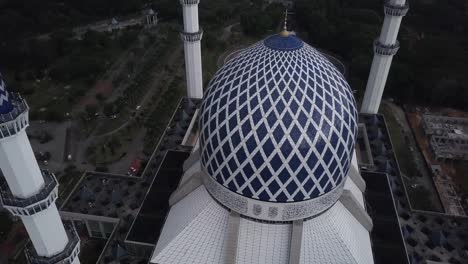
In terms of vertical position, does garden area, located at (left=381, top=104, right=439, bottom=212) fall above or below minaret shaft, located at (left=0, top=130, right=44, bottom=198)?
below

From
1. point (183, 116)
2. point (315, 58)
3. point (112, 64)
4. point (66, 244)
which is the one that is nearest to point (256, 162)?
point (315, 58)

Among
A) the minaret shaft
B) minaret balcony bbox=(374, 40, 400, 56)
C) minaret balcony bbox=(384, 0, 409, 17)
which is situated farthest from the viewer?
minaret balcony bbox=(374, 40, 400, 56)

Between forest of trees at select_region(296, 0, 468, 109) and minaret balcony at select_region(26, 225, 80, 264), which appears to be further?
forest of trees at select_region(296, 0, 468, 109)

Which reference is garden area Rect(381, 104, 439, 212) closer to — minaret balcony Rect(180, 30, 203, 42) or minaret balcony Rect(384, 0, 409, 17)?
minaret balcony Rect(384, 0, 409, 17)

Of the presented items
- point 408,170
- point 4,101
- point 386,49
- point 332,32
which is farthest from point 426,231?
point 332,32

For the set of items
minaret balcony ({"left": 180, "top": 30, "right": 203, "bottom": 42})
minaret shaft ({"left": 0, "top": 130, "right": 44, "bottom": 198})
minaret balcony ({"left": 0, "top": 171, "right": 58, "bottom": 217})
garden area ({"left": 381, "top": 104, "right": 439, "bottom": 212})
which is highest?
minaret shaft ({"left": 0, "top": 130, "right": 44, "bottom": 198})

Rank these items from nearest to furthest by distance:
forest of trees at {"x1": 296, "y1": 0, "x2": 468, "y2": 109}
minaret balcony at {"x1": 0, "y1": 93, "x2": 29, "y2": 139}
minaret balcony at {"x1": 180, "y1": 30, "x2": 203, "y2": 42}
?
minaret balcony at {"x1": 0, "y1": 93, "x2": 29, "y2": 139}, minaret balcony at {"x1": 180, "y1": 30, "x2": 203, "y2": 42}, forest of trees at {"x1": 296, "y1": 0, "x2": 468, "y2": 109}

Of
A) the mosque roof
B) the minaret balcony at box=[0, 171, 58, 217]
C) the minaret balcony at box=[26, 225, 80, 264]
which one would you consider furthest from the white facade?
the minaret balcony at box=[0, 171, 58, 217]

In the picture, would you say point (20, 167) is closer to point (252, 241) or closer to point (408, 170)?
point (252, 241)
